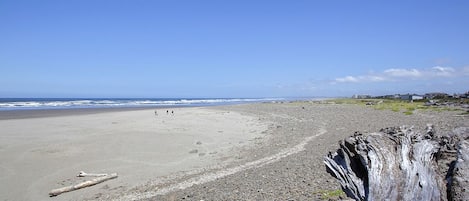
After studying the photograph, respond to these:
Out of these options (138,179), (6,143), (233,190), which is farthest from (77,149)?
(233,190)

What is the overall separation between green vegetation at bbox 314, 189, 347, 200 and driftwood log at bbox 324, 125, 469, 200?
157 cm

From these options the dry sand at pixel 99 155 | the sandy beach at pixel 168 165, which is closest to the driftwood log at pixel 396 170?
the sandy beach at pixel 168 165

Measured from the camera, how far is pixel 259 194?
7641 mm

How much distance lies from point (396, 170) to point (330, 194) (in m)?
2.50

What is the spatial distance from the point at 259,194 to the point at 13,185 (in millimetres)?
7972

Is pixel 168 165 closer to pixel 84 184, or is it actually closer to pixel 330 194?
pixel 84 184

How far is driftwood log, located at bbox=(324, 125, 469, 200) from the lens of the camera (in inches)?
165

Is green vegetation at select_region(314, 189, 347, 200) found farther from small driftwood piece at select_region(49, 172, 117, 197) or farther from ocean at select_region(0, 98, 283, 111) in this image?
ocean at select_region(0, 98, 283, 111)

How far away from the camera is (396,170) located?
179 inches

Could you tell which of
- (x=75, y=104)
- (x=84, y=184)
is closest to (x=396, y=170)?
(x=84, y=184)

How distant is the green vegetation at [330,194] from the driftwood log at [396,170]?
157 cm

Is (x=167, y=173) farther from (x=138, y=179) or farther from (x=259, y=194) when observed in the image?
(x=259, y=194)

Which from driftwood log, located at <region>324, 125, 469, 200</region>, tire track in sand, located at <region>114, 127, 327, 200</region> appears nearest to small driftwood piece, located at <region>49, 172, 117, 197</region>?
tire track in sand, located at <region>114, 127, 327, 200</region>

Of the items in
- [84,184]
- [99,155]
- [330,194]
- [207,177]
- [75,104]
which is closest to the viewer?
[330,194]
